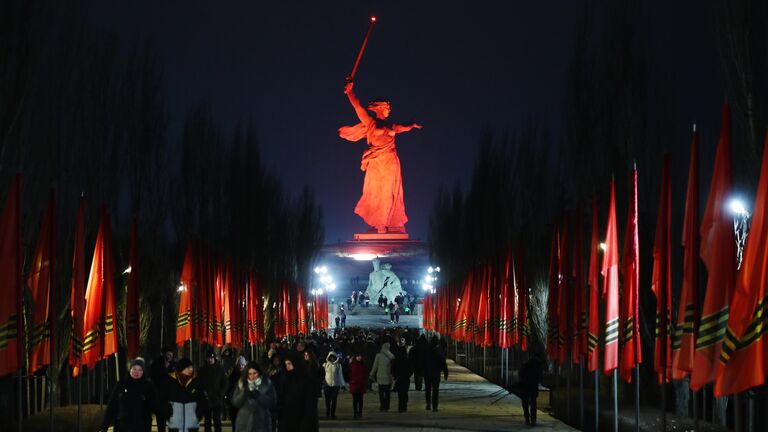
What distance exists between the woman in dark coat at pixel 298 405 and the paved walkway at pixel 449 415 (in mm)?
6056

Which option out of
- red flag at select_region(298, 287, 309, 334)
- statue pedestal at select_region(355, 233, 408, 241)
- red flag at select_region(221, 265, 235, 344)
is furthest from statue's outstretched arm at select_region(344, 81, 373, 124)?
red flag at select_region(221, 265, 235, 344)

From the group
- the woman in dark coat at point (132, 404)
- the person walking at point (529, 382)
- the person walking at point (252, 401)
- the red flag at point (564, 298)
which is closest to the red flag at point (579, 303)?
the red flag at point (564, 298)

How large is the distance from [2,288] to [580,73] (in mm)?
16890

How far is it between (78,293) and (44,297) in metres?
1.22

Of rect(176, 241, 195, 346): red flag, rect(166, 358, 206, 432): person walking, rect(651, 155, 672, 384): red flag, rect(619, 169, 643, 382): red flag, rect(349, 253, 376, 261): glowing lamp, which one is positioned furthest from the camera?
rect(349, 253, 376, 261): glowing lamp

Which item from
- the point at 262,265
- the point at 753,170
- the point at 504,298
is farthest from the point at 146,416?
the point at 262,265

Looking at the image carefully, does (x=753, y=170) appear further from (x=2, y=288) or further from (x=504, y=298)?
(x=504, y=298)

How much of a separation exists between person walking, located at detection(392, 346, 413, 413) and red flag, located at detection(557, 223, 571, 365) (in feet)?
14.8

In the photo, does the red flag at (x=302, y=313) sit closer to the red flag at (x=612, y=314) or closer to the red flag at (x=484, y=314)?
the red flag at (x=484, y=314)

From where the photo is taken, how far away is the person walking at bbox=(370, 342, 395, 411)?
29969 millimetres

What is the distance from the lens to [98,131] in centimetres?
3114

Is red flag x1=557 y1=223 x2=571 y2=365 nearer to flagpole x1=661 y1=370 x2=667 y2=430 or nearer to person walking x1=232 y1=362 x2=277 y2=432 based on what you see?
flagpole x1=661 y1=370 x2=667 y2=430

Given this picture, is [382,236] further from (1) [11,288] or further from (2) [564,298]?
(1) [11,288]

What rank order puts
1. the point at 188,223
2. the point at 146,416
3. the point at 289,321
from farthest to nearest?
the point at 289,321, the point at 188,223, the point at 146,416
